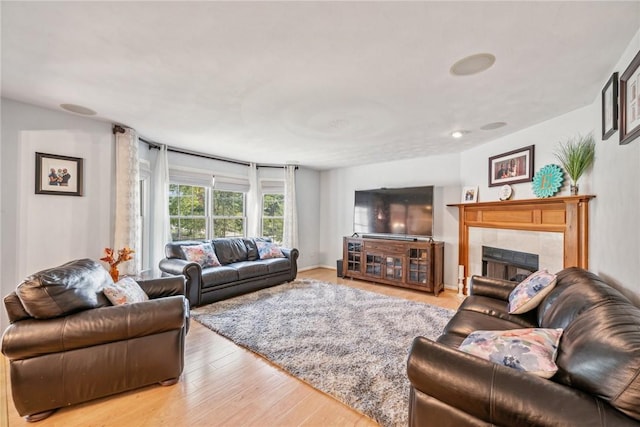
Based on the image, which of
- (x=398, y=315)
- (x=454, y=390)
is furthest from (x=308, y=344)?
(x=454, y=390)

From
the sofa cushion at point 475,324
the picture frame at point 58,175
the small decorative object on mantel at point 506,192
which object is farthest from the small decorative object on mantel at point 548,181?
the picture frame at point 58,175

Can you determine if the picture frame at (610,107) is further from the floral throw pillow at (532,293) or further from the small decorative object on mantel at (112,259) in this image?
the small decorative object on mantel at (112,259)

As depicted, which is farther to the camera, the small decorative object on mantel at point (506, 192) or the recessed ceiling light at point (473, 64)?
the small decorative object on mantel at point (506, 192)

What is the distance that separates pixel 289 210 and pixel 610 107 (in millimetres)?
4576

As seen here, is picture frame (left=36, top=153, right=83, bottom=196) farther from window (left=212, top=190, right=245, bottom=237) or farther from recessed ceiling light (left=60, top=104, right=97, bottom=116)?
window (left=212, top=190, right=245, bottom=237)

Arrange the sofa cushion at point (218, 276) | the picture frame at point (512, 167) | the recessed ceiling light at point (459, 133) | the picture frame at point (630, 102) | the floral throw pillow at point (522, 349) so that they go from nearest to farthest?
the floral throw pillow at point (522, 349) < the picture frame at point (630, 102) < the picture frame at point (512, 167) < the recessed ceiling light at point (459, 133) < the sofa cushion at point (218, 276)

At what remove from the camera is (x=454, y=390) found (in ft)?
3.45

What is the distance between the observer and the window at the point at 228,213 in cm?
489

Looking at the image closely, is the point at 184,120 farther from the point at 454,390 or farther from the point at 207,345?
the point at 454,390

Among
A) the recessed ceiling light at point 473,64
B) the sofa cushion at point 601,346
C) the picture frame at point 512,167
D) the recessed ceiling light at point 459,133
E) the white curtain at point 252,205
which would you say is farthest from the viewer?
the white curtain at point 252,205

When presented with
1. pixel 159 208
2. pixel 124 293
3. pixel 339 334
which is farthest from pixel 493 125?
pixel 159 208

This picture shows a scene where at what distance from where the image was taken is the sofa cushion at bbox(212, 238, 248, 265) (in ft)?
13.8

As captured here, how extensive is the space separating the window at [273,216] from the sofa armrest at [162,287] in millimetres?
3020

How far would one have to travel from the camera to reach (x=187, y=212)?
178 inches
